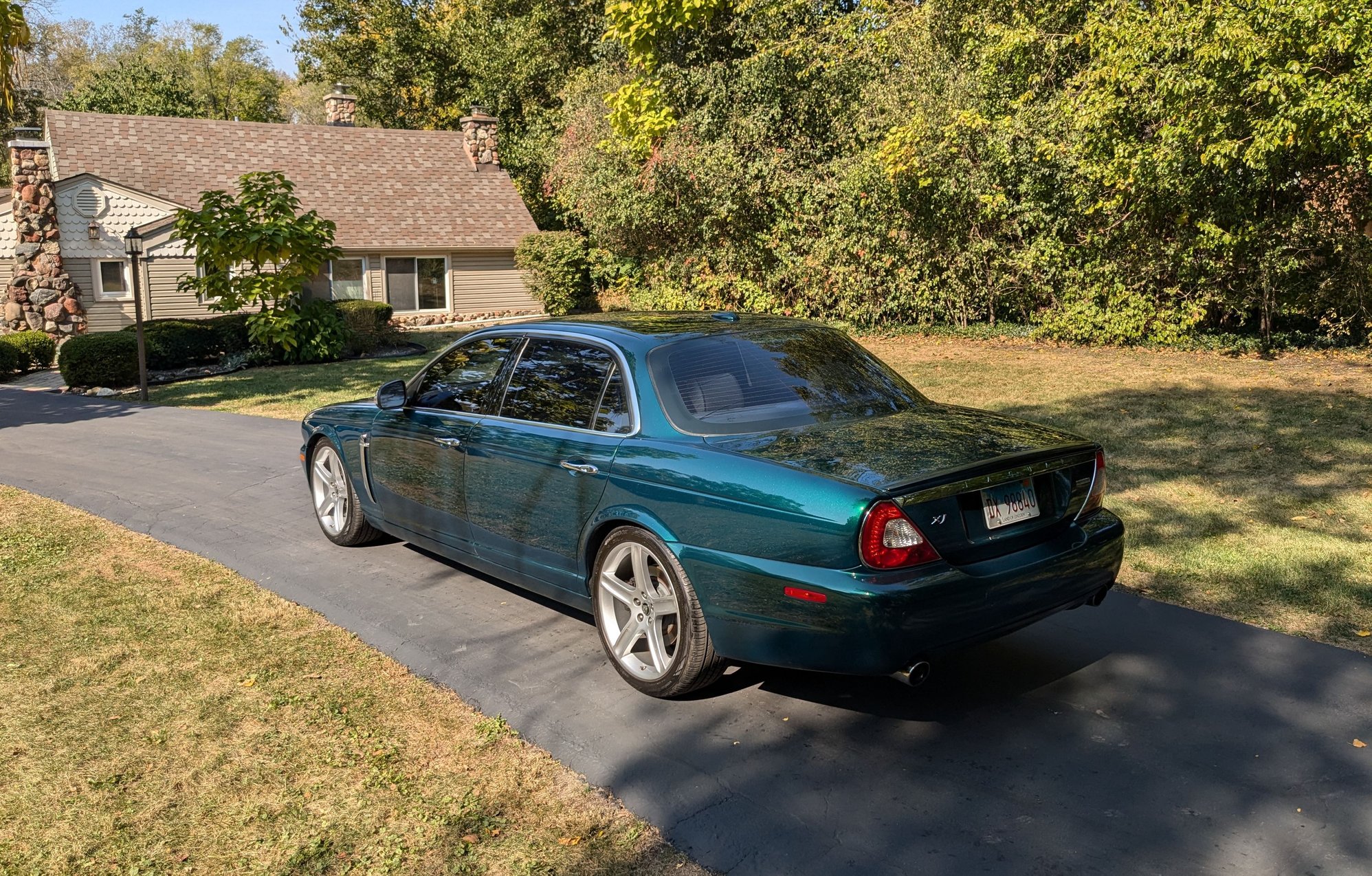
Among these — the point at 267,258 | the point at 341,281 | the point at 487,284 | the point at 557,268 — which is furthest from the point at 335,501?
the point at 487,284

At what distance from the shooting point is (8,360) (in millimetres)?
21562

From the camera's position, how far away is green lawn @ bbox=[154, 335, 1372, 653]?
5.91m

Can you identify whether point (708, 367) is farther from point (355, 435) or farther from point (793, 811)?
point (355, 435)

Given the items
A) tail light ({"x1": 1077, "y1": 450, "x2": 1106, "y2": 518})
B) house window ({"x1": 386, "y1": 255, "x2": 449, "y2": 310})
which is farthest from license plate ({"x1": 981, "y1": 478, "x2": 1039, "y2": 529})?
house window ({"x1": 386, "y1": 255, "x2": 449, "y2": 310})

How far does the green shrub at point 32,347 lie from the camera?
2222 cm

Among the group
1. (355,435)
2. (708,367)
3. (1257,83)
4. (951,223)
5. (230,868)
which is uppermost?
(1257,83)

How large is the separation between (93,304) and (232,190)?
4990 millimetres

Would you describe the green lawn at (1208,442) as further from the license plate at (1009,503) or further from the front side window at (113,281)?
the front side window at (113,281)

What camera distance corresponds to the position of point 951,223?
59.8 feet

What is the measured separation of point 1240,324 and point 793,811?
50.8 feet

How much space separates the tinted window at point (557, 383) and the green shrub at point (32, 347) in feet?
69.0

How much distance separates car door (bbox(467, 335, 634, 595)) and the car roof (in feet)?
0.43

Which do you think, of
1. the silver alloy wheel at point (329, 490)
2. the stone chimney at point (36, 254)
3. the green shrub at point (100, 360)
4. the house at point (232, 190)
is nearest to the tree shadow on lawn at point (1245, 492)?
the silver alloy wheel at point (329, 490)

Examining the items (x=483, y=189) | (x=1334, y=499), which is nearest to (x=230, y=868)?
(x=1334, y=499)
